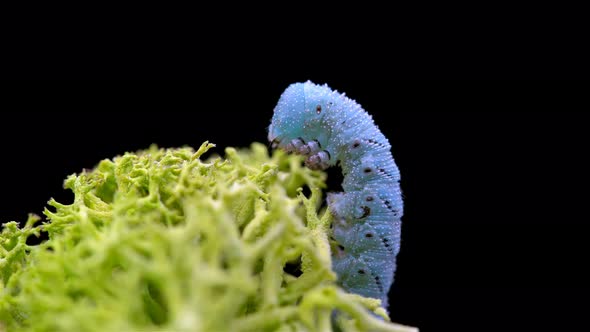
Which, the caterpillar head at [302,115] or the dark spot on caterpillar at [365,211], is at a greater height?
the caterpillar head at [302,115]

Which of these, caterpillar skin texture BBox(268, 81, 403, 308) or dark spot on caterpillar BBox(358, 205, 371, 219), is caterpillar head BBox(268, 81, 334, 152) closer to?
caterpillar skin texture BBox(268, 81, 403, 308)

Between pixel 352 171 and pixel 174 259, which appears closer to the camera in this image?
pixel 174 259

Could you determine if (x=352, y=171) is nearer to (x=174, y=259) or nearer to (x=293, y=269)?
(x=293, y=269)

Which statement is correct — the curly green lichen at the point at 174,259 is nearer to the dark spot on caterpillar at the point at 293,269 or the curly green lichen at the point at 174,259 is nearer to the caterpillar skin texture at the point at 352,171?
the dark spot on caterpillar at the point at 293,269

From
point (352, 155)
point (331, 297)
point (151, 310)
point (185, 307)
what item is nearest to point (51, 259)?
point (151, 310)

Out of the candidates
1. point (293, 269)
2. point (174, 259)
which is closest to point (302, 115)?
point (293, 269)

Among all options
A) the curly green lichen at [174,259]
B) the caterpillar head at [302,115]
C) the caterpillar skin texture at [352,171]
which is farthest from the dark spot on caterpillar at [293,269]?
the caterpillar head at [302,115]
